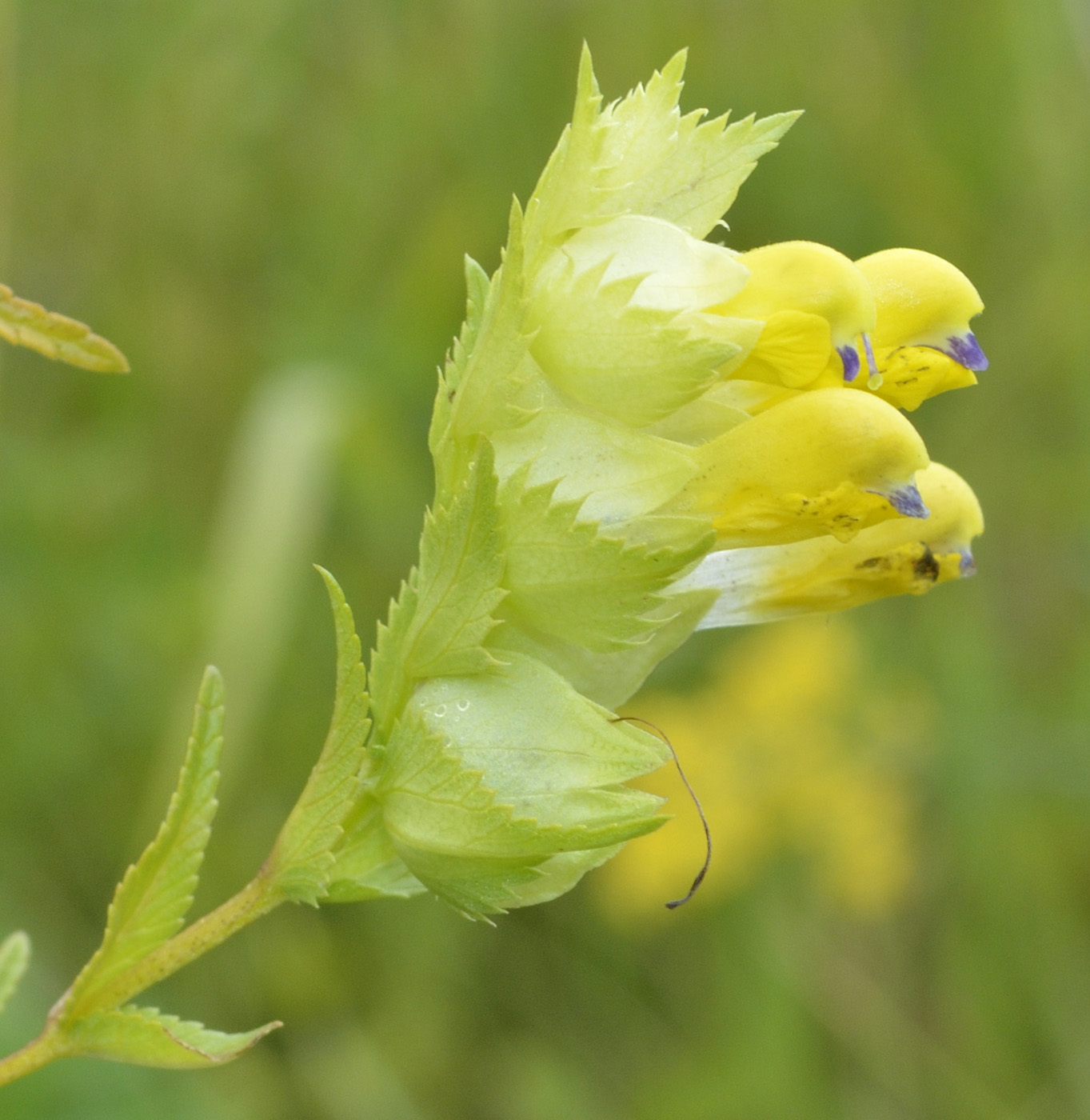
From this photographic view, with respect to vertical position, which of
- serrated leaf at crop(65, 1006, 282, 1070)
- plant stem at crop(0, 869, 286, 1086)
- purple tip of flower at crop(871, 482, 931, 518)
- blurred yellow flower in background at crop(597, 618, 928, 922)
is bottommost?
blurred yellow flower in background at crop(597, 618, 928, 922)

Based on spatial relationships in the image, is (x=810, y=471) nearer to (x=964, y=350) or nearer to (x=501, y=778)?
(x=964, y=350)

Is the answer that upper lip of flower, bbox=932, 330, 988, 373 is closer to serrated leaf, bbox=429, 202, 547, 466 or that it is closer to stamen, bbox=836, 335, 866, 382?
stamen, bbox=836, 335, 866, 382

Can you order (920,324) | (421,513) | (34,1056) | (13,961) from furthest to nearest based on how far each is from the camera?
(421,513)
(13,961)
(920,324)
(34,1056)

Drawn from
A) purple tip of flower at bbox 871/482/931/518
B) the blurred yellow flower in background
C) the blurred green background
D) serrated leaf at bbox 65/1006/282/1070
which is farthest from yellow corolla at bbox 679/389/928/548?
the blurred yellow flower in background

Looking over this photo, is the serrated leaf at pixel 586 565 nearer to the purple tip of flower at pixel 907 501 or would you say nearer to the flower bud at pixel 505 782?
the flower bud at pixel 505 782

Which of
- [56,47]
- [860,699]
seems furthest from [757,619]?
[56,47]

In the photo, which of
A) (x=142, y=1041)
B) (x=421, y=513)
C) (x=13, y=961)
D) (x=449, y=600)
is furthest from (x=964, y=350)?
(x=421, y=513)
